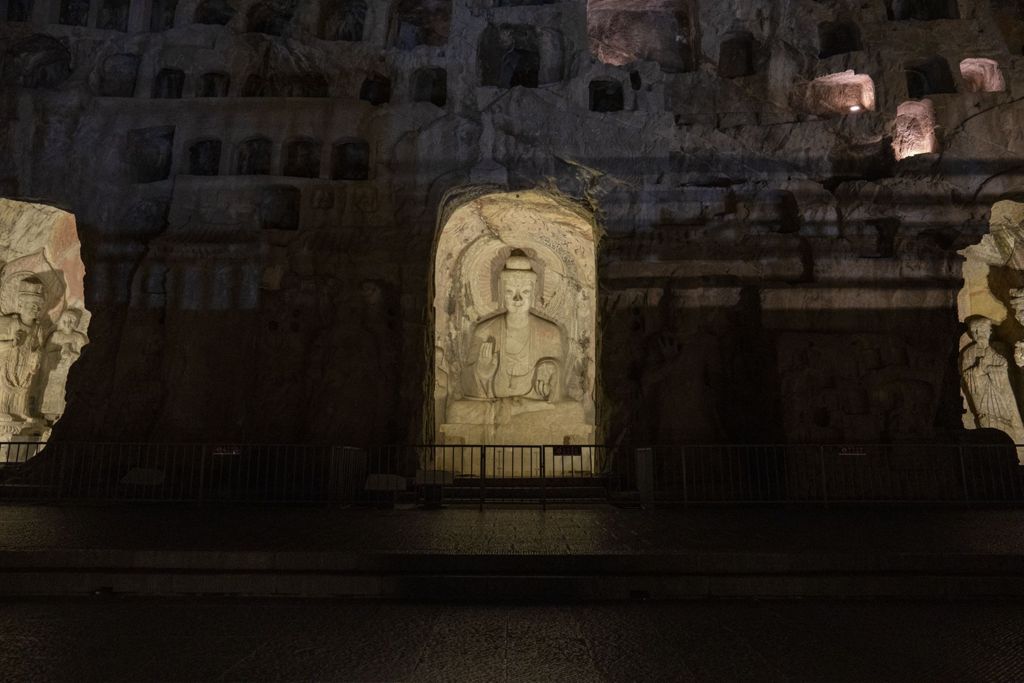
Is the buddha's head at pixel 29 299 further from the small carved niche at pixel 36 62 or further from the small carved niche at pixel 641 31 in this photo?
the small carved niche at pixel 641 31

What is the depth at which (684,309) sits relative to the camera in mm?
15297

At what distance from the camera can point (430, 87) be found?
18.3 m

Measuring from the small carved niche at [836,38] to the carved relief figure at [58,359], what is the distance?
23237 millimetres

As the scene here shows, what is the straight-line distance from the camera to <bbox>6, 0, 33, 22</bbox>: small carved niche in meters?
18.5

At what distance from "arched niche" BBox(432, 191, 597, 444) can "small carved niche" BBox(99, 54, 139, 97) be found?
8913 millimetres

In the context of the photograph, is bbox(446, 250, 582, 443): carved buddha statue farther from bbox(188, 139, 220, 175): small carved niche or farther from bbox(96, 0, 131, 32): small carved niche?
bbox(96, 0, 131, 32): small carved niche

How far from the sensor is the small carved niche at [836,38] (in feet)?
58.5

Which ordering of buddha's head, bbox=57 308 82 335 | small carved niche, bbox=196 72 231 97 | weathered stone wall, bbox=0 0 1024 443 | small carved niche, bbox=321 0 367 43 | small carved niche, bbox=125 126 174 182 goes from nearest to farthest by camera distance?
weathered stone wall, bbox=0 0 1024 443 → small carved niche, bbox=125 126 174 182 → small carved niche, bbox=196 72 231 97 → small carved niche, bbox=321 0 367 43 → buddha's head, bbox=57 308 82 335

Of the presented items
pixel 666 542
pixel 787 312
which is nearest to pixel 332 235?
pixel 787 312

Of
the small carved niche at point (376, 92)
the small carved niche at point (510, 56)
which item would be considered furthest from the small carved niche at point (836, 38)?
the small carved niche at point (376, 92)

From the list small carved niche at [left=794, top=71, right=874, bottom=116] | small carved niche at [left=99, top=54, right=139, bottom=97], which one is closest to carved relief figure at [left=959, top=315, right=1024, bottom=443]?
small carved niche at [left=794, top=71, right=874, bottom=116]

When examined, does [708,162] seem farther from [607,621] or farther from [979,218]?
[607,621]

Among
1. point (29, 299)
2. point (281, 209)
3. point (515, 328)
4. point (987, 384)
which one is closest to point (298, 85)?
point (281, 209)

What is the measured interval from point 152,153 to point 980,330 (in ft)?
73.5
